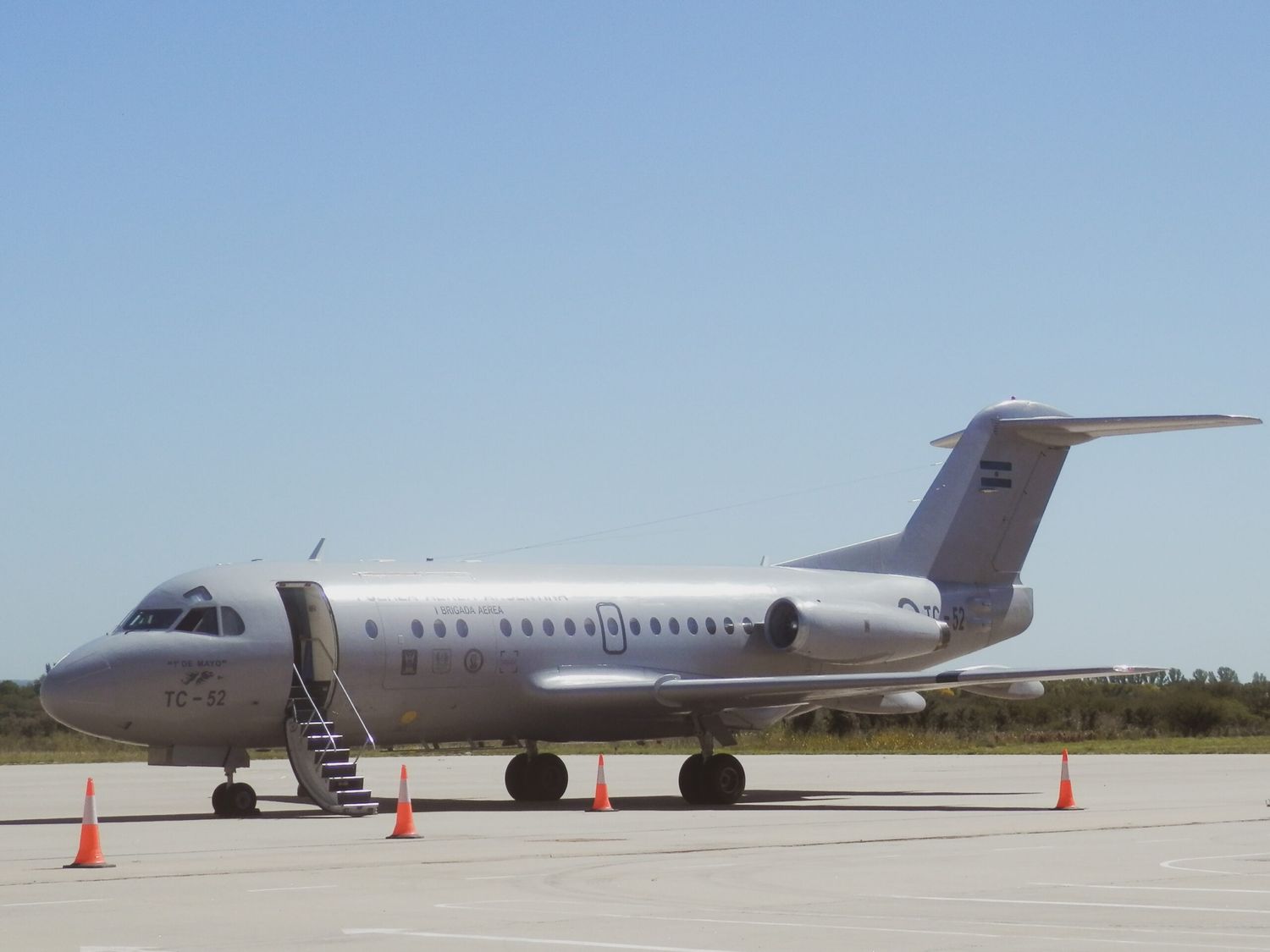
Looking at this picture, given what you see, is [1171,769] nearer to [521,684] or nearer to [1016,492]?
[1016,492]

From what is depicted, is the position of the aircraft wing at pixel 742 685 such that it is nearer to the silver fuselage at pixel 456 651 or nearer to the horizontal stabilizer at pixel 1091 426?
the silver fuselage at pixel 456 651

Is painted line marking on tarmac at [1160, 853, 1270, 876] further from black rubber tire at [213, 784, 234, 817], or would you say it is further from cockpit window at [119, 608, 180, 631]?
cockpit window at [119, 608, 180, 631]

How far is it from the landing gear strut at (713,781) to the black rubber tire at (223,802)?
648 centimetres

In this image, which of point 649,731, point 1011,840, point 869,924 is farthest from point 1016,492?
point 869,924

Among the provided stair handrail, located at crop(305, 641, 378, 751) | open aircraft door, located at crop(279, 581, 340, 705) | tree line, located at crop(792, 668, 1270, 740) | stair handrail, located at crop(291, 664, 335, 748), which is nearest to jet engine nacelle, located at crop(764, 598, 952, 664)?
stair handrail, located at crop(305, 641, 378, 751)

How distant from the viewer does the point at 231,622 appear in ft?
81.8

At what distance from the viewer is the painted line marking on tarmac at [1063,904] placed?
1241 centimetres

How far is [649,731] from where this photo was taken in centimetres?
2897

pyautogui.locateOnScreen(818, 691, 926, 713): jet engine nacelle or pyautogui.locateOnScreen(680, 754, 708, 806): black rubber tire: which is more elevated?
pyautogui.locateOnScreen(818, 691, 926, 713): jet engine nacelle

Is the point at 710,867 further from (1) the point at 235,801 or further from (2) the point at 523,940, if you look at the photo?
(1) the point at 235,801

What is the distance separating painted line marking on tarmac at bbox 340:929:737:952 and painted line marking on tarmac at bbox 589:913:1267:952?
3.63 ft

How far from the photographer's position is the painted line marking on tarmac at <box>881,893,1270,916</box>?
12.4m

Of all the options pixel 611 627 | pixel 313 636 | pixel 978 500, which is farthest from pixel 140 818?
pixel 978 500

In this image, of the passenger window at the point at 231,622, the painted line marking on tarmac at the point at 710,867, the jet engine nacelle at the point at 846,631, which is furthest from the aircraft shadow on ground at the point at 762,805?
the painted line marking on tarmac at the point at 710,867
